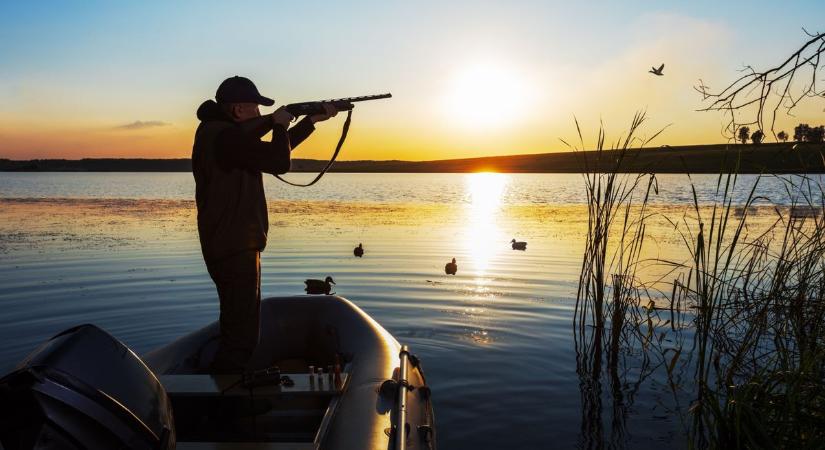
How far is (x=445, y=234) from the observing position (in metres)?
19.1

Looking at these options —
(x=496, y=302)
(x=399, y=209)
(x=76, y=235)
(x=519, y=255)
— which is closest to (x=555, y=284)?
(x=496, y=302)

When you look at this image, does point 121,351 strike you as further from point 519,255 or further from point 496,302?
point 519,255

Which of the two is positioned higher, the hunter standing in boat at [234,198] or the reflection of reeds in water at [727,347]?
the hunter standing in boat at [234,198]

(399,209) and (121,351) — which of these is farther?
(399,209)

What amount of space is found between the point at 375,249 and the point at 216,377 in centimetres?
1171

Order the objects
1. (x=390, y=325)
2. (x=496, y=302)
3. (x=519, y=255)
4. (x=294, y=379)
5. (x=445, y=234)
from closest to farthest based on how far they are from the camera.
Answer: (x=294, y=379), (x=390, y=325), (x=496, y=302), (x=519, y=255), (x=445, y=234)

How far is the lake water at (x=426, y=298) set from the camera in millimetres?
5688

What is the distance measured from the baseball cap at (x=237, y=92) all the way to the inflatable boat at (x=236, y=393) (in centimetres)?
173

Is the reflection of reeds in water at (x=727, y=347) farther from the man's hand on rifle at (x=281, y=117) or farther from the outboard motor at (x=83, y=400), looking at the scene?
the outboard motor at (x=83, y=400)

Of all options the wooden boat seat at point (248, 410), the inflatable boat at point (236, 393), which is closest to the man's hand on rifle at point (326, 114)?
the inflatable boat at point (236, 393)

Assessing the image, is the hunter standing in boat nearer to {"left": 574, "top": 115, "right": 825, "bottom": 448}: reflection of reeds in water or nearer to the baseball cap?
the baseball cap

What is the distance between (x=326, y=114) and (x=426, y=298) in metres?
5.75

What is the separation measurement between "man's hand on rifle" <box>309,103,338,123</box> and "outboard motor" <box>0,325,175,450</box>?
8.76ft

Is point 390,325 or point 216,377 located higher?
point 216,377
